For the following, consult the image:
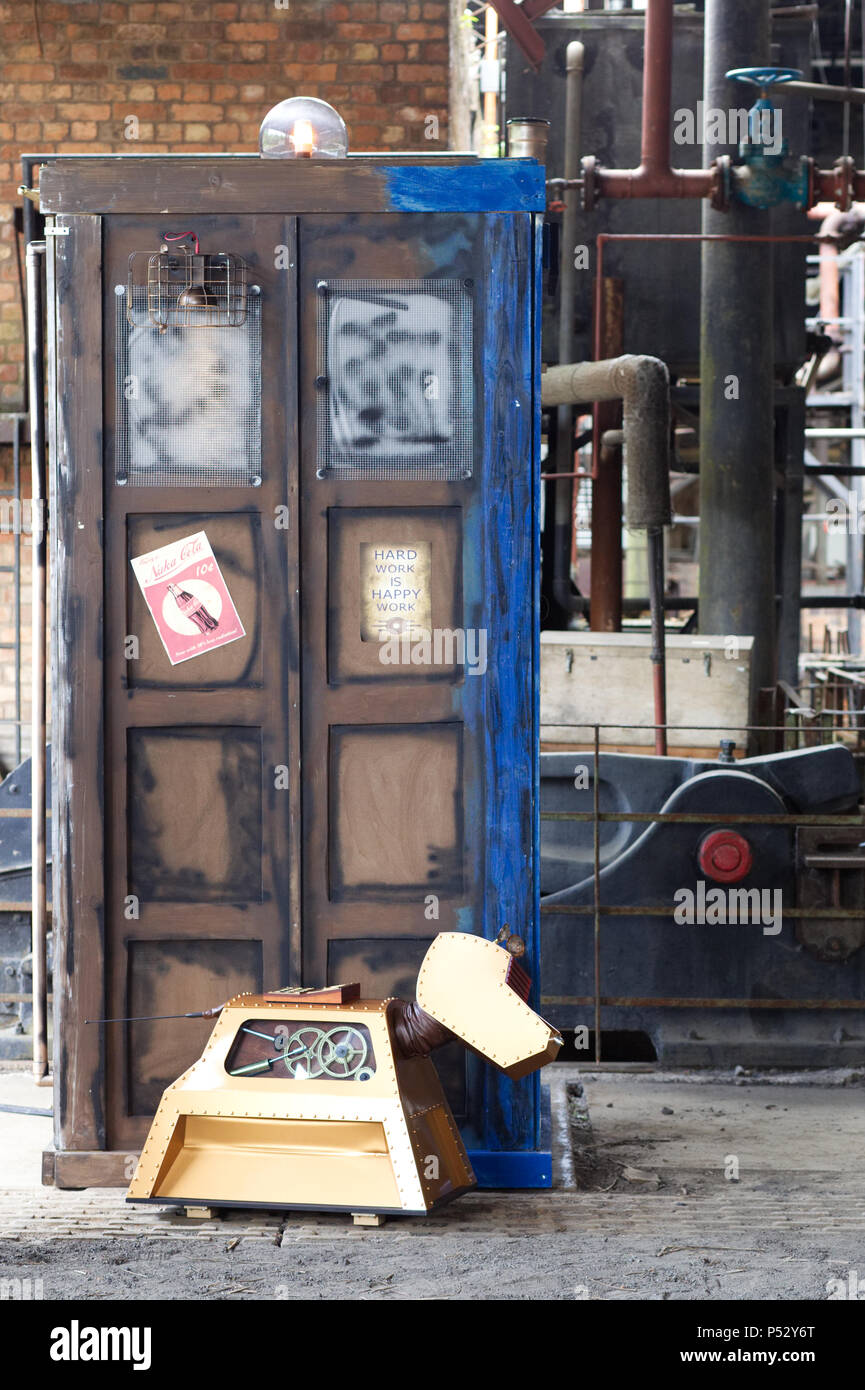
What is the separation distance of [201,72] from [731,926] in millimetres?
6497

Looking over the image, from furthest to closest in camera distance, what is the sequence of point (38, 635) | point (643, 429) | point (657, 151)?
point (657, 151) < point (643, 429) < point (38, 635)

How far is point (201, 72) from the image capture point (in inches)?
378

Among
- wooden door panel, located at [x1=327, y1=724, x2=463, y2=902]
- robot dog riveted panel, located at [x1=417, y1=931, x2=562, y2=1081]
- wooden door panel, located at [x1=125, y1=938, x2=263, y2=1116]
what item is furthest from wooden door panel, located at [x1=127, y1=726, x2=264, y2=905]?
robot dog riveted panel, located at [x1=417, y1=931, x2=562, y2=1081]

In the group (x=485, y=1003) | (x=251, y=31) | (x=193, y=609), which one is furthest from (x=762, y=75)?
(x=485, y=1003)

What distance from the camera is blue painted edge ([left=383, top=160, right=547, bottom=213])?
4434mm

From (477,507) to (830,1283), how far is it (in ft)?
7.75

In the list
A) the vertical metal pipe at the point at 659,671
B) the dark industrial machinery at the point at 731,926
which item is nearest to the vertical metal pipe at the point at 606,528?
the vertical metal pipe at the point at 659,671

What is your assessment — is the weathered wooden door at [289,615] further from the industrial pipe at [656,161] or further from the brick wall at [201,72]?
the brick wall at [201,72]

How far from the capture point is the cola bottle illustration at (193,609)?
4543mm

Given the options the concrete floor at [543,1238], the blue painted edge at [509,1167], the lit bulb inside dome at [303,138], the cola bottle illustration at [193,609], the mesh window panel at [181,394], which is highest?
the lit bulb inside dome at [303,138]

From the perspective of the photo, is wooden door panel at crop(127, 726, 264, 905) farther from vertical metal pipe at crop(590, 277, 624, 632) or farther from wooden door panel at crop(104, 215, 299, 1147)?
vertical metal pipe at crop(590, 277, 624, 632)

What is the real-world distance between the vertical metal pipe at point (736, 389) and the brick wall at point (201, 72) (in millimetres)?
1831

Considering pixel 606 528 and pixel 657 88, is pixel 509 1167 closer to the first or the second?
pixel 606 528

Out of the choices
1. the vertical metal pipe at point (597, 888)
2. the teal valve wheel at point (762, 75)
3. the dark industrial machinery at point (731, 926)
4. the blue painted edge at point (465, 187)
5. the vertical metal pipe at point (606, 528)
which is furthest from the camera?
the vertical metal pipe at point (606, 528)
